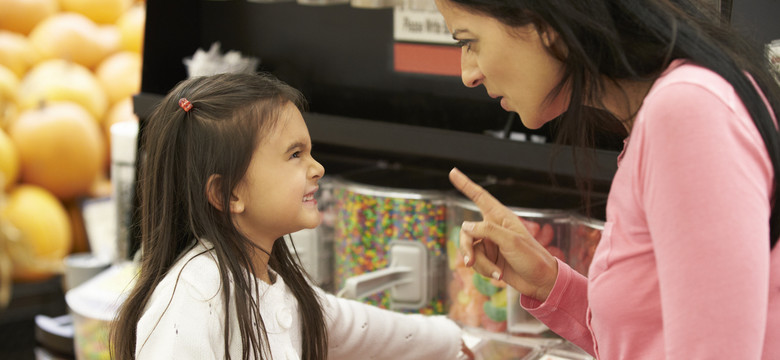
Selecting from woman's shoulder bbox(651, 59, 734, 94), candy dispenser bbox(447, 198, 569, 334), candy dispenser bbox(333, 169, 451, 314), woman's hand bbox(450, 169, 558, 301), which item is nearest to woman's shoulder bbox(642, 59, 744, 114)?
woman's shoulder bbox(651, 59, 734, 94)

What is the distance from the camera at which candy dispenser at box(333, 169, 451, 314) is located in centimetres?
167

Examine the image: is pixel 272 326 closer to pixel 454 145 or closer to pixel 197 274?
pixel 197 274

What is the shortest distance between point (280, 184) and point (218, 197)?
92mm

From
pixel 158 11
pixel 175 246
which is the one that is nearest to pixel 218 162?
pixel 175 246

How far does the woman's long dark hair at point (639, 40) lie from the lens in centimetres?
79

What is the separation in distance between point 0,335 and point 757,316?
302 cm

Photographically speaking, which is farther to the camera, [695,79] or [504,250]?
[504,250]

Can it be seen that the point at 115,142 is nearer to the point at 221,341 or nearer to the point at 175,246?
the point at 175,246

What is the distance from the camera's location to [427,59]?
1905 millimetres

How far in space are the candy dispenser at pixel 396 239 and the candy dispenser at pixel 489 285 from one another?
28 millimetres

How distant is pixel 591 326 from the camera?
3.15 ft

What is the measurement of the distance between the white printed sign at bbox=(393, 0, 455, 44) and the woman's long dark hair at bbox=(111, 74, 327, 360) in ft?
2.19

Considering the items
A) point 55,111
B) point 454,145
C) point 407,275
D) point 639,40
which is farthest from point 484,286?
point 55,111

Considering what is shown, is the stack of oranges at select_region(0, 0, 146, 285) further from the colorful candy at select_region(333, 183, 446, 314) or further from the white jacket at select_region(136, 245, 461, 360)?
the white jacket at select_region(136, 245, 461, 360)
